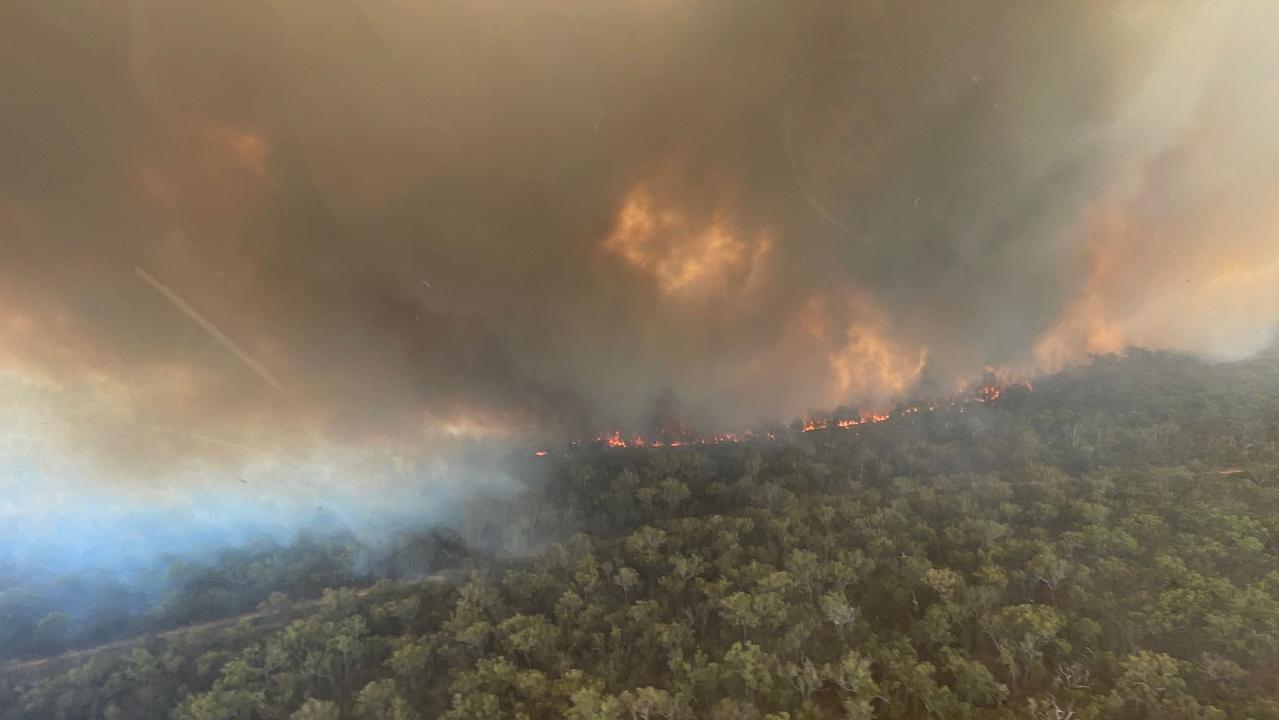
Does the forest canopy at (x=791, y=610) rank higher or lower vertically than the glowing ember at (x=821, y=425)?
lower

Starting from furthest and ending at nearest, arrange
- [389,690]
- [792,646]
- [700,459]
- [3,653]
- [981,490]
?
[700,459]
[981,490]
[3,653]
[792,646]
[389,690]

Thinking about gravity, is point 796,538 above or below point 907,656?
above

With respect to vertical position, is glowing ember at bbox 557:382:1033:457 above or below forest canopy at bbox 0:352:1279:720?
above

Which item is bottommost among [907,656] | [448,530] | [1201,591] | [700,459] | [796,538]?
[907,656]

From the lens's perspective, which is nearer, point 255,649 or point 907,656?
point 907,656

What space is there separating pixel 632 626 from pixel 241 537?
28954 mm

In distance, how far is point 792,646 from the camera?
27.1 metres

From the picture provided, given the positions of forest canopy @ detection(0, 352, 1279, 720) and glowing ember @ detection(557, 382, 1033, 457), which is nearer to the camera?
forest canopy @ detection(0, 352, 1279, 720)

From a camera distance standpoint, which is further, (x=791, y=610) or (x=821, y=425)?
(x=821, y=425)

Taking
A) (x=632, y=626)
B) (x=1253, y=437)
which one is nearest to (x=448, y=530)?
(x=632, y=626)

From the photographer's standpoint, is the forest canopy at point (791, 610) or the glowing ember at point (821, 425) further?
the glowing ember at point (821, 425)

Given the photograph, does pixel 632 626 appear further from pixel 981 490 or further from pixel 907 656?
pixel 981 490

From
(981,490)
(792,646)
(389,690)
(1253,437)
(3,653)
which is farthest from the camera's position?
(1253,437)

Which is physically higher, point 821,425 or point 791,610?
point 821,425
